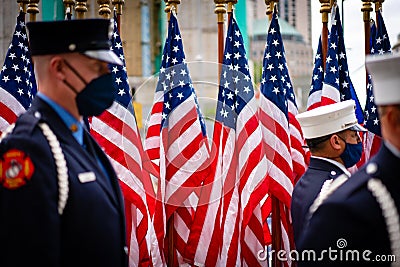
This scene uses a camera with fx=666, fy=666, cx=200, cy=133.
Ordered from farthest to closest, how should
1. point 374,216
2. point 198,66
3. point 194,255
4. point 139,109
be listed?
point 198,66
point 139,109
point 194,255
point 374,216

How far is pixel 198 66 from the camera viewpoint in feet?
51.0

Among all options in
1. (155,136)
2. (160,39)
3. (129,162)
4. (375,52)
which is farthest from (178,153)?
(160,39)

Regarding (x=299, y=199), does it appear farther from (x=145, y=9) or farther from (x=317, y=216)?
(x=145, y=9)

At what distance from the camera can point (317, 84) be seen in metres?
5.36

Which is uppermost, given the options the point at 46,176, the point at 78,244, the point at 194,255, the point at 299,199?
the point at 46,176

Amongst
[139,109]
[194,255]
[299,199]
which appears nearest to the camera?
[299,199]

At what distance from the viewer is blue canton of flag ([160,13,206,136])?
5.11 metres

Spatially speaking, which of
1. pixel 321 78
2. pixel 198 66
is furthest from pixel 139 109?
pixel 321 78

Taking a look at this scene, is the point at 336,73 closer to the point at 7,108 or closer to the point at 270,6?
the point at 270,6

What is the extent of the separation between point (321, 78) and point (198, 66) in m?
10.3

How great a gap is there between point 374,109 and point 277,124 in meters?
0.83

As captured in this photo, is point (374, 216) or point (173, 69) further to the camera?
point (173, 69)

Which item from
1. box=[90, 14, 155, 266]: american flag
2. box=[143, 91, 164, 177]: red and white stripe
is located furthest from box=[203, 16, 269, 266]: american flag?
box=[90, 14, 155, 266]: american flag

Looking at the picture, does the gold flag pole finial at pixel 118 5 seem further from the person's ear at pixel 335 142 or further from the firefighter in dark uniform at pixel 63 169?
the firefighter in dark uniform at pixel 63 169
